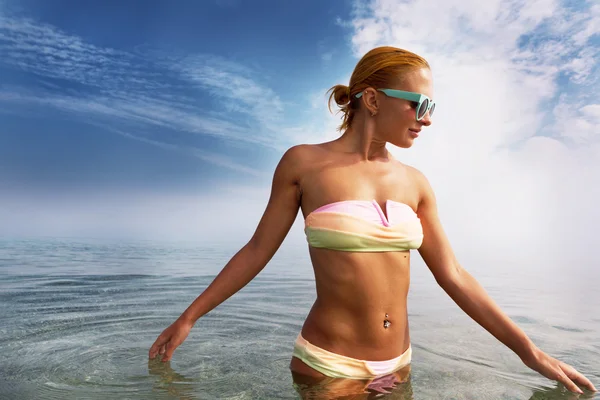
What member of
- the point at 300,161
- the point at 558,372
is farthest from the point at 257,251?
the point at 558,372

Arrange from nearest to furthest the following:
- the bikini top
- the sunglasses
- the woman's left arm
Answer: the bikini top → the sunglasses → the woman's left arm

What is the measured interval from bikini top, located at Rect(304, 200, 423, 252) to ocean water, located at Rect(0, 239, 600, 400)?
72 centimetres

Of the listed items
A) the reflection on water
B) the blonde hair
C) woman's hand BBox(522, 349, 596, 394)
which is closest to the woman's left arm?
woman's hand BBox(522, 349, 596, 394)

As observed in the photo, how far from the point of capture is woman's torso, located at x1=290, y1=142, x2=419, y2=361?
8.61 ft

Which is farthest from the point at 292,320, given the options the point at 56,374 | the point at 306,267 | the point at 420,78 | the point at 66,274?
the point at 306,267

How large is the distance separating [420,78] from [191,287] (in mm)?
5806

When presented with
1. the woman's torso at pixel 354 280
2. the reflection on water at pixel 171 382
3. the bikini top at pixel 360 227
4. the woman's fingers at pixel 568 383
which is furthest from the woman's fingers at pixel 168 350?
the woman's fingers at pixel 568 383

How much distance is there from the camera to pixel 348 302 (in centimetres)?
263

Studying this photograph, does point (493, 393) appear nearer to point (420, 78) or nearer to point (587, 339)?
point (420, 78)

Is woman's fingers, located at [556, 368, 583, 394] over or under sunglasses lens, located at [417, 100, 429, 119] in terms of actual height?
under

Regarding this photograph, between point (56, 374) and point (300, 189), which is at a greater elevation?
point (300, 189)

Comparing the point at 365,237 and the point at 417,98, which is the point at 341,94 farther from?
the point at 365,237

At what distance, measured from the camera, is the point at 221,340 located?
4441mm

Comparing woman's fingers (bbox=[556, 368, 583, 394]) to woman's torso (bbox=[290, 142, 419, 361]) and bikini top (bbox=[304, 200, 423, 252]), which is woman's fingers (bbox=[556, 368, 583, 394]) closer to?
woman's torso (bbox=[290, 142, 419, 361])
